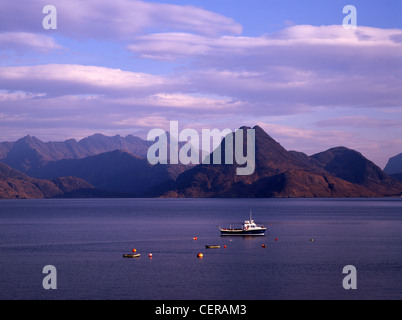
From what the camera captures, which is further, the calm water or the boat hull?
the boat hull

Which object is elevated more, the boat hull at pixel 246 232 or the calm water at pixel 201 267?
the boat hull at pixel 246 232

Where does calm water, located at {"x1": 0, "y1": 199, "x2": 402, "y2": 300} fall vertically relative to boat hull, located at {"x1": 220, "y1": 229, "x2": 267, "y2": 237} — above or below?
below

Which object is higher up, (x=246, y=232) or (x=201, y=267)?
(x=246, y=232)

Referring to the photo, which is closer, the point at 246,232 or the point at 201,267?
the point at 201,267

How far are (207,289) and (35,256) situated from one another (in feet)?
165

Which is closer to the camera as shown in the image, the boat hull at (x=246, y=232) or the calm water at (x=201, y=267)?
the calm water at (x=201, y=267)

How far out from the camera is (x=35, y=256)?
373 ft
